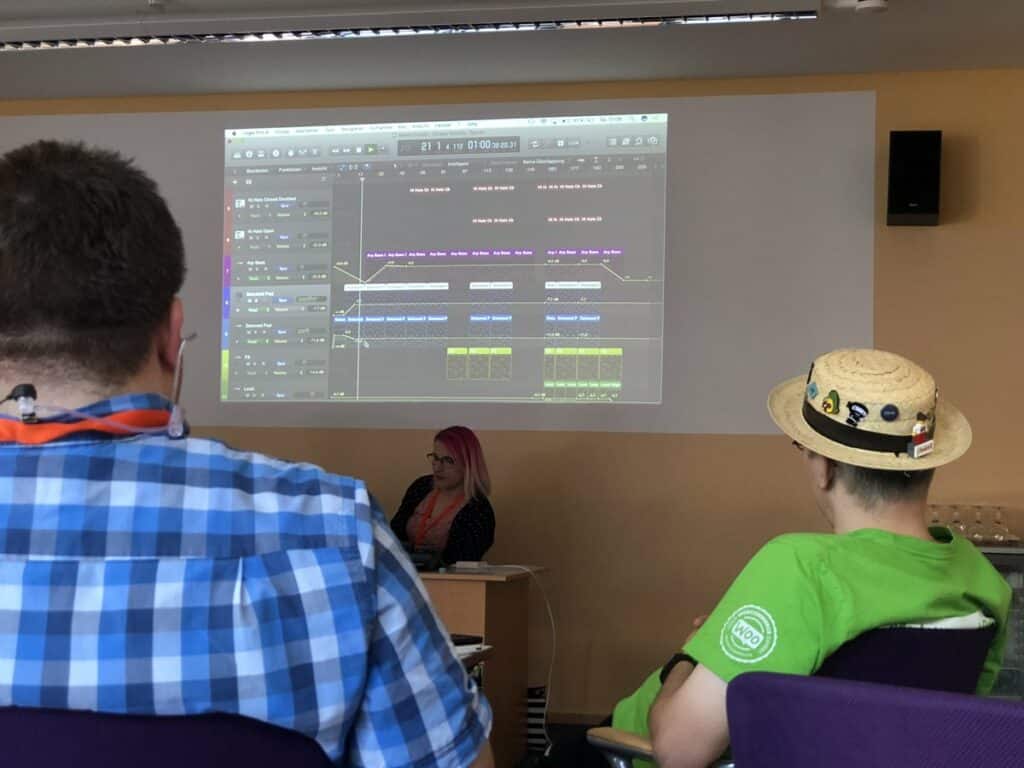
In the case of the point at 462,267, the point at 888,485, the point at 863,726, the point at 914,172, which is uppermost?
the point at 914,172

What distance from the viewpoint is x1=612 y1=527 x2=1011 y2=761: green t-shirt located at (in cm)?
157

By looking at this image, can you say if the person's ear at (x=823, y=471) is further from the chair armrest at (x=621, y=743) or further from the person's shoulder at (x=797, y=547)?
the chair armrest at (x=621, y=743)

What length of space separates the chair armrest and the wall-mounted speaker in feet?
11.3

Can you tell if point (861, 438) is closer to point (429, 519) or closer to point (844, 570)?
point (844, 570)

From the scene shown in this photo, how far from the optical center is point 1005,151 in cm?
479

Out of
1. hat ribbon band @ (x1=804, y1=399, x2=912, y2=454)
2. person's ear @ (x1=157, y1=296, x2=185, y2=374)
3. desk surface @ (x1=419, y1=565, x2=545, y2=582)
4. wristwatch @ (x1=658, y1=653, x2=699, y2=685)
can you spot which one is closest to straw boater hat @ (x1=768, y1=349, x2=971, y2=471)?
hat ribbon band @ (x1=804, y1=399, x2=912, y2=454)

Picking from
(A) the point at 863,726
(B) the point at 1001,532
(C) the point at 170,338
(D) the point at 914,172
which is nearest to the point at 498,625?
(B) the point at 1001,532

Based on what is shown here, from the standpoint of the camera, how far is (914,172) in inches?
182

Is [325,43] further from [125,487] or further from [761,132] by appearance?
[125,487]

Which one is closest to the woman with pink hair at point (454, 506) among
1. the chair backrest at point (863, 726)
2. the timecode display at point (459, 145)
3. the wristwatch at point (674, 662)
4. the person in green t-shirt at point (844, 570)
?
the timecode display at point (459, 145)

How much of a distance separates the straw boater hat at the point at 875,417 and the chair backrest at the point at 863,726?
0.68 meters

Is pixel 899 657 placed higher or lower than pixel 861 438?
lower

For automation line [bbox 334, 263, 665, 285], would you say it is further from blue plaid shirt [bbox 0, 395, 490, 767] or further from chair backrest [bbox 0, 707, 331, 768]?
chair backrest [bbox 0, 707, 331, 768]

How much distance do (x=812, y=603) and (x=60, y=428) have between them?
1.04 m
